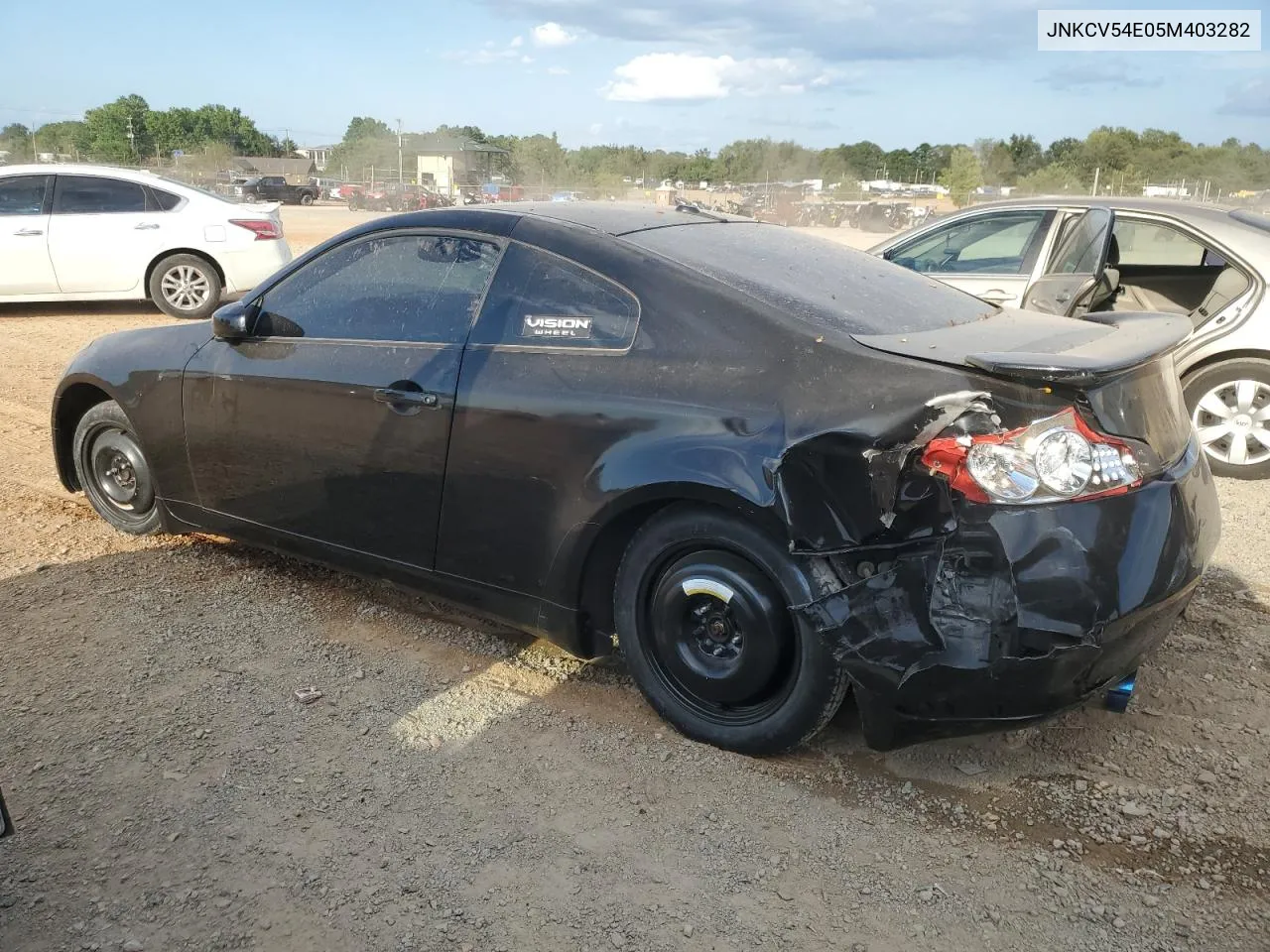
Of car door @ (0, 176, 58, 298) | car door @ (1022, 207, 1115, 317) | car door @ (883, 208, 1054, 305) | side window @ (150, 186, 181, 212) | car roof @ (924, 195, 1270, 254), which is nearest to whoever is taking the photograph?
car door @ (1022, 207, 1115, 317)

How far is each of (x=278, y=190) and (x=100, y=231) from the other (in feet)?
140

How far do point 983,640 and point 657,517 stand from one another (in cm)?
99

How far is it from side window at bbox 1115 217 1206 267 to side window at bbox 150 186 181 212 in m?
9.11

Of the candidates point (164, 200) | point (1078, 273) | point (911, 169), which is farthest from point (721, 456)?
point (911, 169)

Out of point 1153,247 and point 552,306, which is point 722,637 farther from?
point 1153,247

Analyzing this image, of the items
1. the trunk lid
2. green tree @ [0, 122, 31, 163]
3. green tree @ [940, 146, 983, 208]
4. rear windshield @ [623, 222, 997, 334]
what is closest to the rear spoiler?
the trunk lid

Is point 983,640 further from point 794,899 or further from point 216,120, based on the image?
point 216,120

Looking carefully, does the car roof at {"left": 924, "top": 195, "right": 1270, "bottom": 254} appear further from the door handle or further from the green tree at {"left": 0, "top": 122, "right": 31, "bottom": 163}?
the green tree at {"left": 0, "top": 122, "right": 31, "bottom": 163}

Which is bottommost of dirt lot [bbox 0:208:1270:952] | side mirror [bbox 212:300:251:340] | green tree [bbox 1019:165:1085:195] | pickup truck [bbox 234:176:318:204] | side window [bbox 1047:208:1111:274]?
dirt lot [bbox 0:208:1270:952]

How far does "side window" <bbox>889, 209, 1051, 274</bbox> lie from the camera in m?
6.82

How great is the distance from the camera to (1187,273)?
24.2ft

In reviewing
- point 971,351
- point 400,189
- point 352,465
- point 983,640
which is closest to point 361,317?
point 352,465

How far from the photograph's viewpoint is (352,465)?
3752mm

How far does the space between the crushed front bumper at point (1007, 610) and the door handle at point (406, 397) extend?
58.6 inches
